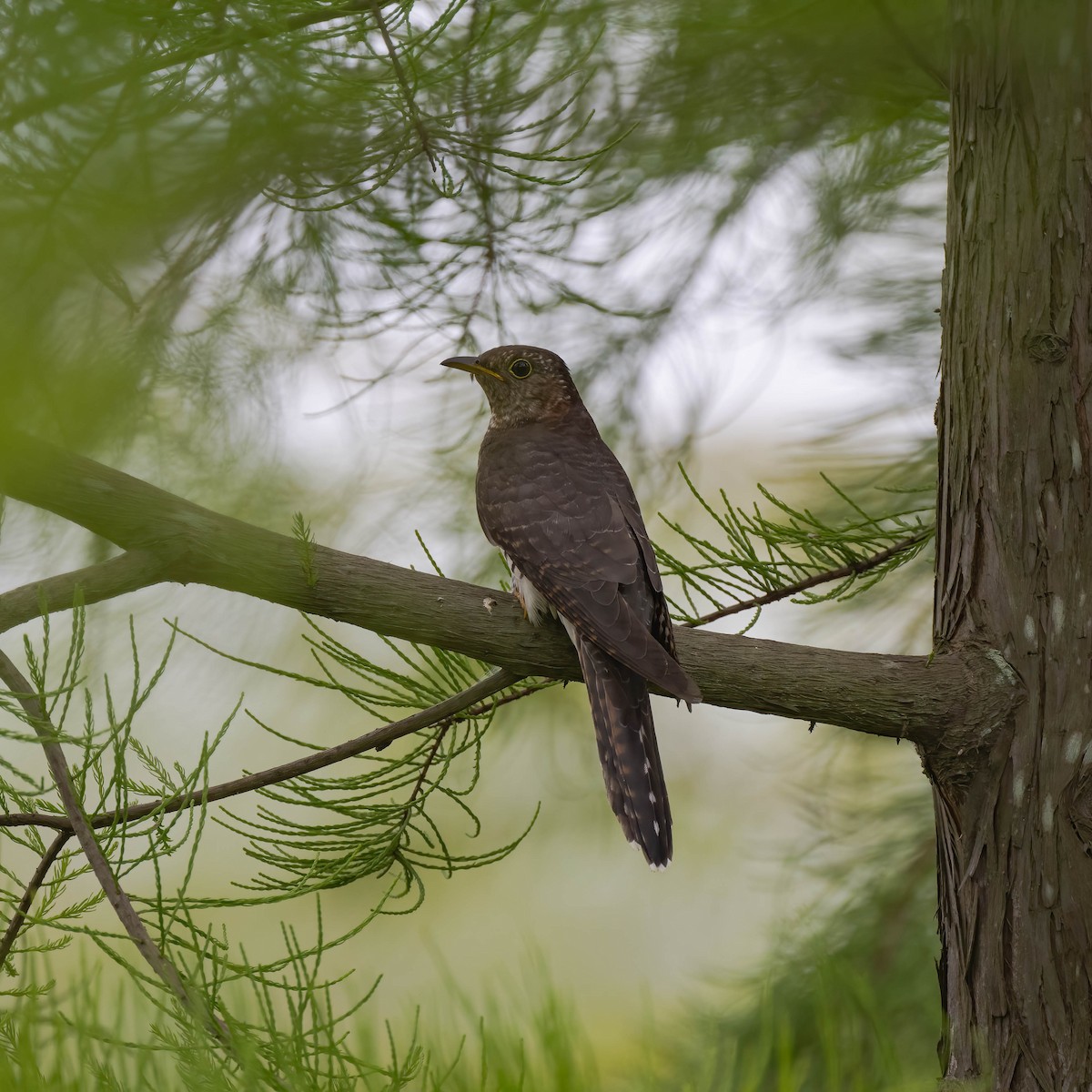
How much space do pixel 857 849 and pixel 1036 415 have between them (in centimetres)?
177

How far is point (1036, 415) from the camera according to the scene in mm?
2516

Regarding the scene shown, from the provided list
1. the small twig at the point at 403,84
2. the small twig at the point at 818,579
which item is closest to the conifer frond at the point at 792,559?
the small twig at the point at 818,579

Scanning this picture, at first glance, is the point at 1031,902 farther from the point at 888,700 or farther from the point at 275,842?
the point at 275,842

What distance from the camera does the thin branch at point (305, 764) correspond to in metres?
2.07

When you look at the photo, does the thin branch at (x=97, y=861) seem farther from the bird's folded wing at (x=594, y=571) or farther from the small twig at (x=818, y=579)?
the small twig at (x=818, y=579)

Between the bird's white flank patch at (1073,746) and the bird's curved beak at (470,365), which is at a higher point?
the bird's curved beak at (470,365)

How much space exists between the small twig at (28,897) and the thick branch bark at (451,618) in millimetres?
441

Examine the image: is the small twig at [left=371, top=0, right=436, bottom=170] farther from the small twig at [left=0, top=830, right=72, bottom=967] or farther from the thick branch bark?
the small twig at [left=0, top=830, right=72, bottom=967]

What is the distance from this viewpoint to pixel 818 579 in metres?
2.82

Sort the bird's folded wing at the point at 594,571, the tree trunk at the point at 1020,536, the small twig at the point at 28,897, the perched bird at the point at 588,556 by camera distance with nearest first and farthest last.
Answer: the small twig at the point at 28,897
the tree trunk at the point at 1020,536
the bird's folded wing at the point at 594,571
the perched bird at the point at 588,556

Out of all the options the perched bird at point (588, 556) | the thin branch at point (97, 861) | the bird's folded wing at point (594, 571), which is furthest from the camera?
the perched bird at point (588, 556)

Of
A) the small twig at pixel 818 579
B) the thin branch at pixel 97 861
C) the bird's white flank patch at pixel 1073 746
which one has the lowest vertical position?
the thin branch at pixel 97 861

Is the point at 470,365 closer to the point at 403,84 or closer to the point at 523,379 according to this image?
the point at 523,379

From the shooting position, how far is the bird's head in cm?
376
